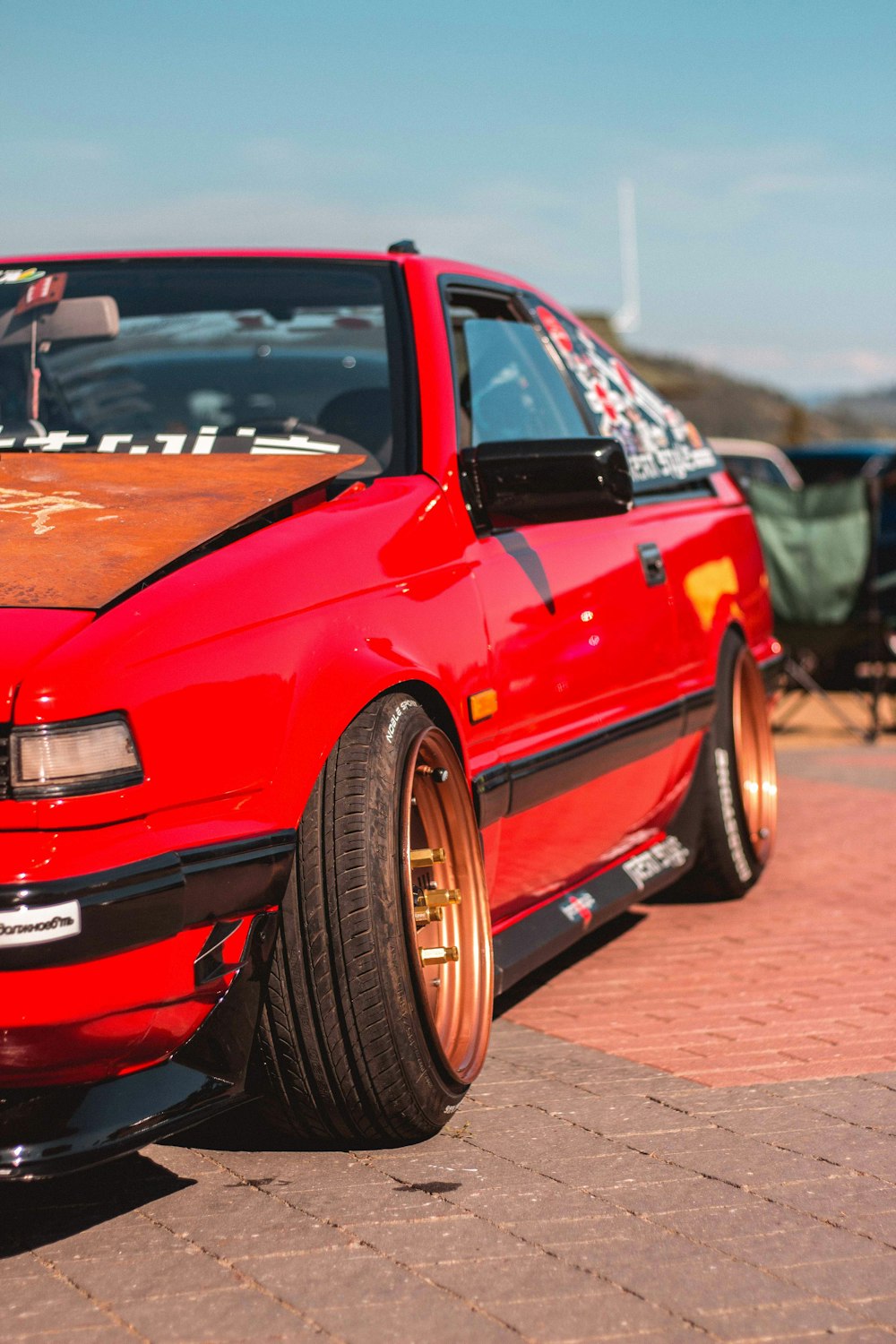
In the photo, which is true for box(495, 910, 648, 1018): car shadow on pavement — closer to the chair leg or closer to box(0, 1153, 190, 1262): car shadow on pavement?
box(0, 1153, 190, 1262): car shadow on pavement

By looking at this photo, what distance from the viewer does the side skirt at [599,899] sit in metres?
3.52

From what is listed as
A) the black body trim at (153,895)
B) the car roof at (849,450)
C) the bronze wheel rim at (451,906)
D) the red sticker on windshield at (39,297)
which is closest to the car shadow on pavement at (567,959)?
the bronze wheel rim at (451,906)

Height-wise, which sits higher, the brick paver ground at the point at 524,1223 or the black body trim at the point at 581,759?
the black body trim at the point at 581,759

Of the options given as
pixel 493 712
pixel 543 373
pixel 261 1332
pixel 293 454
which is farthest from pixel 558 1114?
pixel 543 373

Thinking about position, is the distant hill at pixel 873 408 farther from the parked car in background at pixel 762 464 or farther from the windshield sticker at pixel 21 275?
the windshield sticker at pixel 21 275

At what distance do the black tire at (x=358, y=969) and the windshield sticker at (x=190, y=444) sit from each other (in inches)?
34.8

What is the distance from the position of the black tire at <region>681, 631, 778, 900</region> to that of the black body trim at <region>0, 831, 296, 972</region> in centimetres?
273

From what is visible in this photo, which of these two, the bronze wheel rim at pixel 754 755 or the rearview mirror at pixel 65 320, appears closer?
the rearview mirror at pixel 65 320

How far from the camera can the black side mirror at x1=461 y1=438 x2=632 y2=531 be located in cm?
339

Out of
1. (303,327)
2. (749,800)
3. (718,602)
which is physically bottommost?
(749,800)

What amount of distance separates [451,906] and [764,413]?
270 feet

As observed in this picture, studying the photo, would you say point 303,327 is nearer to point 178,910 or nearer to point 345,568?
point 345,568

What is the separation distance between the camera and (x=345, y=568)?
290cm

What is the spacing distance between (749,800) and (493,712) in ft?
7.39
